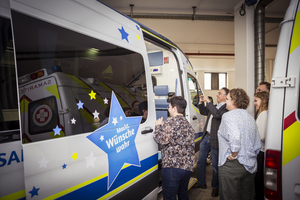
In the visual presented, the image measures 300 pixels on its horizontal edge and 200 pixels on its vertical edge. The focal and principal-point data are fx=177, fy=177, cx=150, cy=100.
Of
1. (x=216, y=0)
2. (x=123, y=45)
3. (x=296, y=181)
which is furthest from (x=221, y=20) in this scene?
(x=296, y=181)

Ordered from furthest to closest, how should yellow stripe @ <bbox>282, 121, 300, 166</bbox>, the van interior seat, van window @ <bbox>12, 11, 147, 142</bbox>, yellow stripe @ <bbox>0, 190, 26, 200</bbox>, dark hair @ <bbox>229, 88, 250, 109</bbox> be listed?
the van interior seat → dark hair @ <bbox>229, 88, 250, 109</bbox> → yellow stripe @ <bbox>282, 121, 300, 166</bbox> → van window @ <bbox>12, 11, 147, 142</bbox> → yellow stripe @ <bbox>0, 190, 26, 200</bbox>

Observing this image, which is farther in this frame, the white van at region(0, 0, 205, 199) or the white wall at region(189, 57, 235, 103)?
the white wall at region(189, 57, 235, 103)

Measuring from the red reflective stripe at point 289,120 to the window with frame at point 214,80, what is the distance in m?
12.2

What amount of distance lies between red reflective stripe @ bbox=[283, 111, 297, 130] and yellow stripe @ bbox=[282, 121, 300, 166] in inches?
0.7

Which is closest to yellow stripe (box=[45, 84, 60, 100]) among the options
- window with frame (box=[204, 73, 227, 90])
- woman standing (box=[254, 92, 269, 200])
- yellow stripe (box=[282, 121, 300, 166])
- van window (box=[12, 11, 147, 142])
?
van window (box=[12, 11, 147, 142])

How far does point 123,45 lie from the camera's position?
1.66 metres

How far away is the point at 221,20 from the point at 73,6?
→ 17.8ft

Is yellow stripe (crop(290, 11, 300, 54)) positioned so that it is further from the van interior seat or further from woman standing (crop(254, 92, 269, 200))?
the van interior seat

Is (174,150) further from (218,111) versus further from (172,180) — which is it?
(218,111)

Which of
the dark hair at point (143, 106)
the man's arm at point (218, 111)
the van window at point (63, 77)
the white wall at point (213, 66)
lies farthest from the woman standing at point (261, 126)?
the white wall at point (213, 66)

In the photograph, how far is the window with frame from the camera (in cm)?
1304

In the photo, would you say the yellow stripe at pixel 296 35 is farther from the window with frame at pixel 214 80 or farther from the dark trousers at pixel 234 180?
the window with frame at pixel 214 80

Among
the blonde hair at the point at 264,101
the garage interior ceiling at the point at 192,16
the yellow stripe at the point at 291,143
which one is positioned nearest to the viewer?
the yellow stripe at the point at 291,143

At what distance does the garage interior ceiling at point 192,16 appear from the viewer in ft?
16.0
